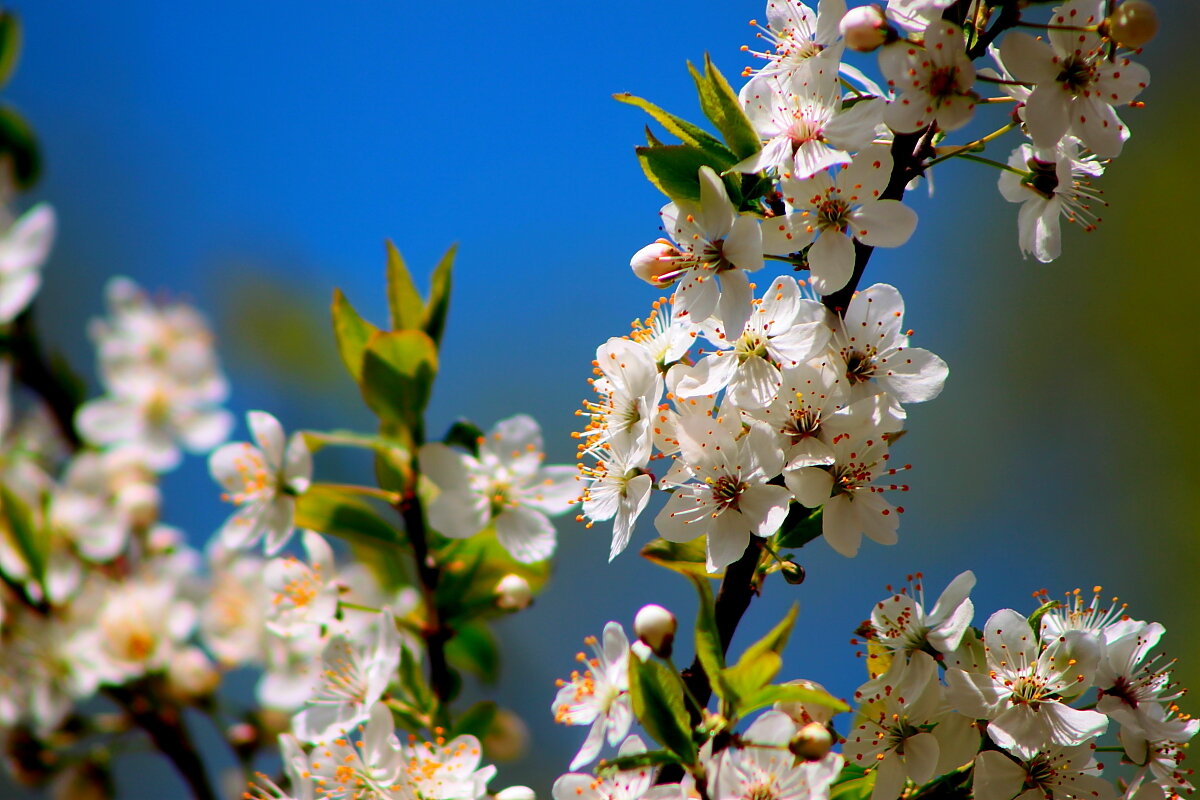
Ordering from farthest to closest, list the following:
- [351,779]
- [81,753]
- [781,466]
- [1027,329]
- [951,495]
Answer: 1. [1027,329]
2. [951,495]
3. [81,753]
4. [351,779]
5. [781,466]

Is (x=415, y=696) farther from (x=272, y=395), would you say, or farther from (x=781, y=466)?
(x=272, y=395)

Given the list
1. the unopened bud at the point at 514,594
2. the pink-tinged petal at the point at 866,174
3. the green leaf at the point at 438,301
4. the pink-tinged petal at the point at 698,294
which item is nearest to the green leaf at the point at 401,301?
the green leaf at the point at 438,301

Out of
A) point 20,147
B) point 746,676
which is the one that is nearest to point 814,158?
point 746,676

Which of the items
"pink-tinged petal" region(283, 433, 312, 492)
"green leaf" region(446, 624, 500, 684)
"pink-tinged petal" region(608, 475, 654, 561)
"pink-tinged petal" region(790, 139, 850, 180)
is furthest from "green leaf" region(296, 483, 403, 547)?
"pink-tinged petal" region(790, 139, 850, 180)

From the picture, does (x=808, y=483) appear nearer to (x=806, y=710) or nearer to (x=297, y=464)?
(x=806, y=710)

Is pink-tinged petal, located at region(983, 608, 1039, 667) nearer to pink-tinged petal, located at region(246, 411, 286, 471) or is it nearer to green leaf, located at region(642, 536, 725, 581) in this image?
green leaf, located at region(642, 536, 725, 581)

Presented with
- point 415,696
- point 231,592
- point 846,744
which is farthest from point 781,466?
point 231,592
